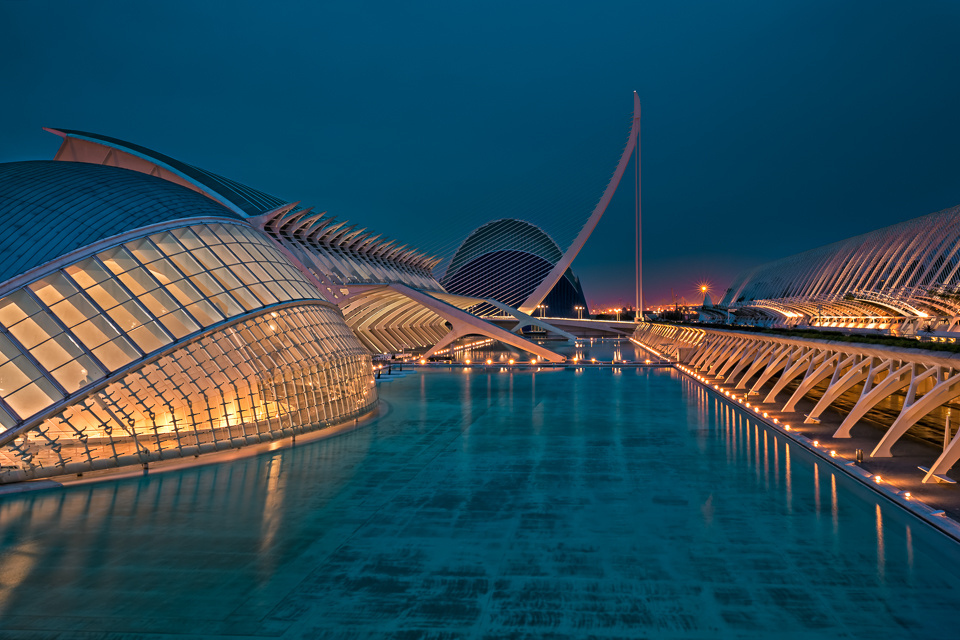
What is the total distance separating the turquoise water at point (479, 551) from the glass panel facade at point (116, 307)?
2.81m

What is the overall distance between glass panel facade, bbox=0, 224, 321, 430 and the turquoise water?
2.81 metres

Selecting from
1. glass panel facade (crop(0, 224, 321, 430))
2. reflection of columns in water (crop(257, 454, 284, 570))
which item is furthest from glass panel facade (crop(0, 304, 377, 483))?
reflection of columns in water (crop(257, 454, 284, 570))

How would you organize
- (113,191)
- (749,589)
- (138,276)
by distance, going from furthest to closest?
1. (113,191)
2. (138,276)
3. (749,589)

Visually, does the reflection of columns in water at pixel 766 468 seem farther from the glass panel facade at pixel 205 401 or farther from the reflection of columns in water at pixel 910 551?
the glass panel facade at pixel 205 401

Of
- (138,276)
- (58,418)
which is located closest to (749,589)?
(58,418)

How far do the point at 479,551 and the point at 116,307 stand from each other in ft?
37.8

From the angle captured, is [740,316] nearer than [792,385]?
No

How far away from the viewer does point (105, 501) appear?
1179 cm

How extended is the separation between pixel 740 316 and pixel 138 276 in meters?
91.4

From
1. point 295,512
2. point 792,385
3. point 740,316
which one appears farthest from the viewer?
point 740,316

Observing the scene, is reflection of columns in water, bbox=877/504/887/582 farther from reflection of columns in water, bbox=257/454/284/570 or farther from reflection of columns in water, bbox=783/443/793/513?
reflection of columns in water, bbox=257/454/284/570

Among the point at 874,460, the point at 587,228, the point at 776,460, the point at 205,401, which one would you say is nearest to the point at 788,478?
the point at 776,460

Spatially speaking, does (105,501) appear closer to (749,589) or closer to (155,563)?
(155,563)

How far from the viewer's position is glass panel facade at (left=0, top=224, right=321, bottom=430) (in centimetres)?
1378
